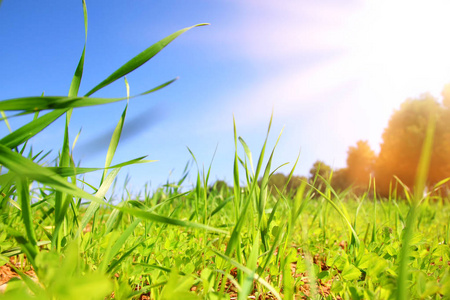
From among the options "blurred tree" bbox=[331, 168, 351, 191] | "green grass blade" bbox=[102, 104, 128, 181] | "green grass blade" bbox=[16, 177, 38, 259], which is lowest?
"blurred tree" bbox=[331, 168, 351, 191]

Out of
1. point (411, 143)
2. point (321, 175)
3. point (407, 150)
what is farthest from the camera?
point (407, 150)

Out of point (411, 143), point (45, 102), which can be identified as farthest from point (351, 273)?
point (411, 143)

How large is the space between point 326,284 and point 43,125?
1.25 meters

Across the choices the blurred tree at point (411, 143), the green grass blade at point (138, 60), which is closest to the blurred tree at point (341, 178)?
the blurred tree at point (411, 143)

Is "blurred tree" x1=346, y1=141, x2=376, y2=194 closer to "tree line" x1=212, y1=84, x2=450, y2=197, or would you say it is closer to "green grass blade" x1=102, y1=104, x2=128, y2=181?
"tree line" x1=212, y1=84, x2=450, y2=197

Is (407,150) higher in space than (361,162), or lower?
higher

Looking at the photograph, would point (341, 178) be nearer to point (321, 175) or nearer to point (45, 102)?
point (321, 175)

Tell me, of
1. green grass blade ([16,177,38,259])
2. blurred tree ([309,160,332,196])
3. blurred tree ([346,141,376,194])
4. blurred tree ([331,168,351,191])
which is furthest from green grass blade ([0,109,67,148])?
blurred tree ([346,141,376,194])

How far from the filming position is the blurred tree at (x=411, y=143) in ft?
71.3

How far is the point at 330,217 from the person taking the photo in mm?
3314

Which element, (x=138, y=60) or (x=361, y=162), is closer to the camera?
(x=138, y=60)

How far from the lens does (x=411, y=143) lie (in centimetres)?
2217

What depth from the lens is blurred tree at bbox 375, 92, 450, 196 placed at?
21734 millimetres

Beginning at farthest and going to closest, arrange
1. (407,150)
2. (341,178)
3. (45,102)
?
(341,178)
(407,150)
(45,102)
